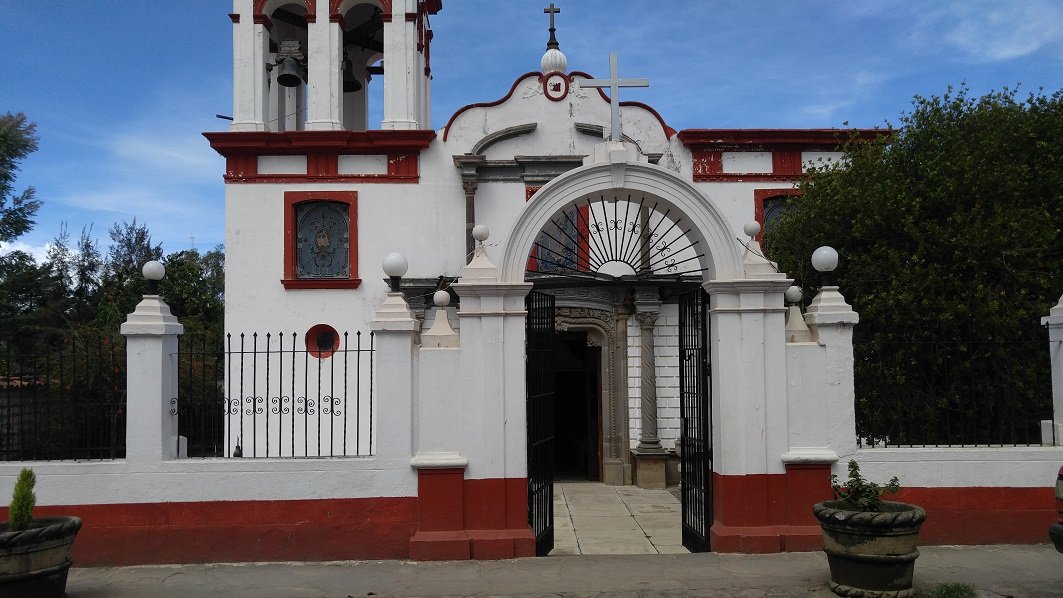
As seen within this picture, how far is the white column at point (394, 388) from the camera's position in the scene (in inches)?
→ 301

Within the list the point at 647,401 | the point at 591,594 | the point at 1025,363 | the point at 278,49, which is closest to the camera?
the point at 591,594

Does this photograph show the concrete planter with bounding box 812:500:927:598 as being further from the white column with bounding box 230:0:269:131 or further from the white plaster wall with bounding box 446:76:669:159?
the white column with bounding box 230:0:269:131

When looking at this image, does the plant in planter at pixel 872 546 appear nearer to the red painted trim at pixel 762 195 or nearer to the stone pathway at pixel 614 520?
the stone pathway at pixel 614 520

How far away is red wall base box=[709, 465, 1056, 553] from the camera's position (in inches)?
305

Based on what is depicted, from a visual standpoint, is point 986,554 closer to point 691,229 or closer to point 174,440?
point 691,229

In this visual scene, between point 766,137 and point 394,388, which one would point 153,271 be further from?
point 766,137

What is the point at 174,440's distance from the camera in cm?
781

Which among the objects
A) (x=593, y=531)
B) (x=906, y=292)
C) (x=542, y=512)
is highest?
(x=906, y=292)

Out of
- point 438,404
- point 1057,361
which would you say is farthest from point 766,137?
point 438,404

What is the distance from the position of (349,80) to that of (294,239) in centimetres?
360

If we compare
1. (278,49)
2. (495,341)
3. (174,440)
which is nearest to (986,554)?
(495,341)

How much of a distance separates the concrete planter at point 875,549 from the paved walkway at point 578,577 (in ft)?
1.06

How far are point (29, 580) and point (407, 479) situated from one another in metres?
3.07

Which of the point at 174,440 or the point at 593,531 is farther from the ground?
the point at 174,440
